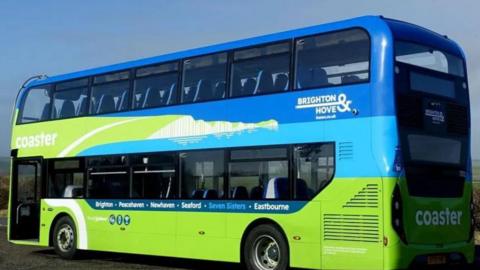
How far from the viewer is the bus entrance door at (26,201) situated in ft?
53.1

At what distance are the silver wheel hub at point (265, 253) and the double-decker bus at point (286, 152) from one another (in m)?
0.02

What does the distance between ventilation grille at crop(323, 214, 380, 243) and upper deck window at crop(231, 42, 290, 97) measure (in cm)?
229

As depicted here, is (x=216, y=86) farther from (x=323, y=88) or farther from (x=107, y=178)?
(x=107, y=178)

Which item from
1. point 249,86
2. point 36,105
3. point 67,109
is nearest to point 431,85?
point 249,86

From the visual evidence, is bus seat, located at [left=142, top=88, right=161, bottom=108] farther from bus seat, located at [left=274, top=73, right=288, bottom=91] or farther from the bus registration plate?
the bus registration plate

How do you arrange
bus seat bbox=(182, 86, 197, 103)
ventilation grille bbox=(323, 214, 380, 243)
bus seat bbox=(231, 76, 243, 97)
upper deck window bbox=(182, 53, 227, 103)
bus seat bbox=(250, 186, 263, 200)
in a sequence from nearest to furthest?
ventilation grille bbox=(323, 214, 380, 243), bus seat bbox=(250, 186, 263, 200), bus seat bbox=(231, 76, 243, 97), upper deck window bbox=(182, 53, 227, 103), bus seat bbox=(182, 86, 197, 103)

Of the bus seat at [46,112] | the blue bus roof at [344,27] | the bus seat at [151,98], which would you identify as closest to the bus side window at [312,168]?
the blue bus roof at [344,27]

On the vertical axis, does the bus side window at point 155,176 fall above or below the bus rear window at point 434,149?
below

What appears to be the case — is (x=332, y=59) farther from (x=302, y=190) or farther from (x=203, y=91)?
(x=203, y=91)

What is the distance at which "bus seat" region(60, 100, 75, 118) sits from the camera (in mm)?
15278

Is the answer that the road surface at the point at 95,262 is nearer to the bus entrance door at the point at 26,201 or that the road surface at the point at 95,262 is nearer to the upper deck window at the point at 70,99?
the bus entrance door at the point at 26,201

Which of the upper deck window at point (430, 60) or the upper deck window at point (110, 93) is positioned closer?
the upper deck window at point (430, 60)

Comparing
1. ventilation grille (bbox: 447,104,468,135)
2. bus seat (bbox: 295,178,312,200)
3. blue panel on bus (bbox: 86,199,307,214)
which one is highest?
ventilation grille (bbox: 447,104,468,135)

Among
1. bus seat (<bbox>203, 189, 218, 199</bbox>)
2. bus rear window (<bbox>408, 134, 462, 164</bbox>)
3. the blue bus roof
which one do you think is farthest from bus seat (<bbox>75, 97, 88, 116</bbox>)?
bus rear window (<bbox>408, 134, 462, 164</bbox>)
